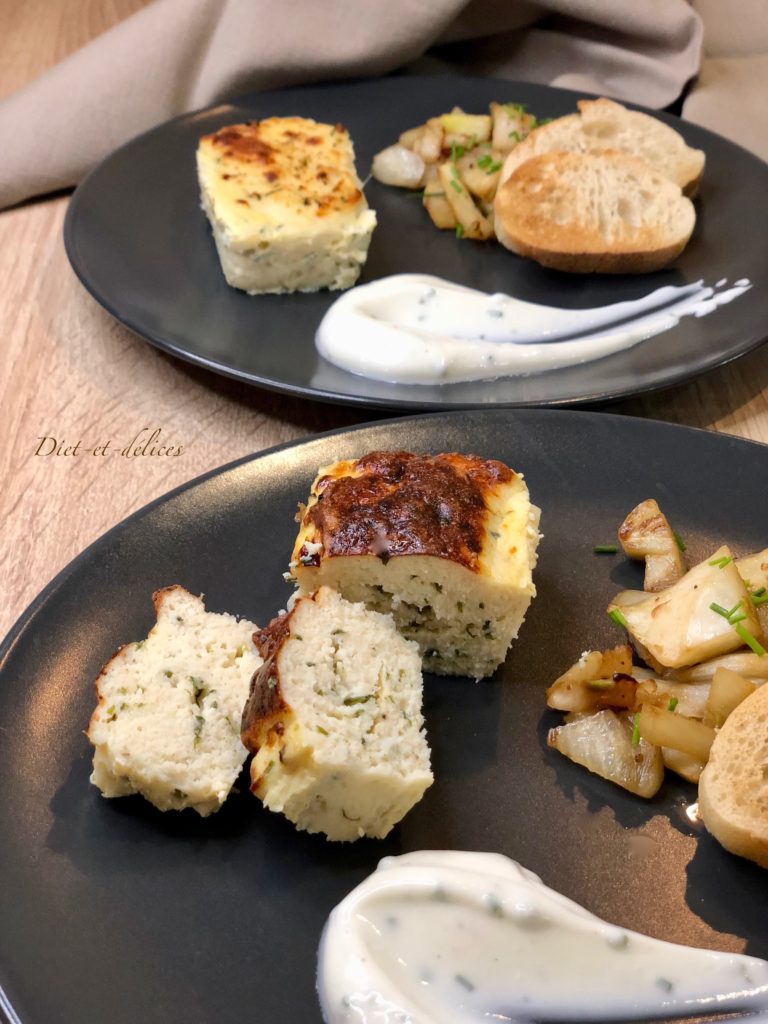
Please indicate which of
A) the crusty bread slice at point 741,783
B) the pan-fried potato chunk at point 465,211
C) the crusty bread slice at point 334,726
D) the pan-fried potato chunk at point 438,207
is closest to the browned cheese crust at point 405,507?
the crusty bread slice at point 334,726

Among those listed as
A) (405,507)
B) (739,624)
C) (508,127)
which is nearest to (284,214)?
(508,127)

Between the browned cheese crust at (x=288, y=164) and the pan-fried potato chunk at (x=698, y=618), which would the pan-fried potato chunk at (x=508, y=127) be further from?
the pan-fried potato chunk at (x=698, y=618)

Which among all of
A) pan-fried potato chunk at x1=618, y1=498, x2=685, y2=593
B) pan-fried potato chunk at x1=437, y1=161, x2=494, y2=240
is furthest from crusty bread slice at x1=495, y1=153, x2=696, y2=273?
pan-fried potato chunk at x1=618, y1=498, x2=685, y2=593

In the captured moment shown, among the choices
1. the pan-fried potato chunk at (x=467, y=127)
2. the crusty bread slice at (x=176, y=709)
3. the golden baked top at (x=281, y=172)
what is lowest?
the pan-fried potato chunk at (x=467, y=127)

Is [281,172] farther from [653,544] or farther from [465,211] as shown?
[653,544]

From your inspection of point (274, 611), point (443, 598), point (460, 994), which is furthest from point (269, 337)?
point (460, 994)

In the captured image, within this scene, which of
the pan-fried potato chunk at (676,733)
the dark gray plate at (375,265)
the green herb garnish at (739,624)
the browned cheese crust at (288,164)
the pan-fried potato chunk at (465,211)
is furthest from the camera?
the pan-fried potato chunk at (465,211)
